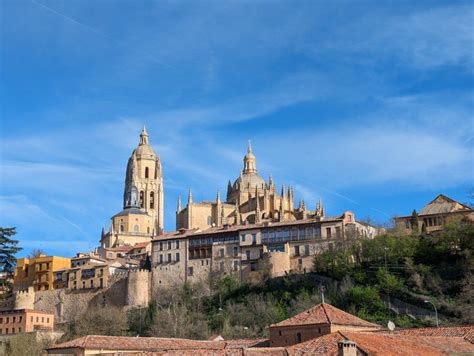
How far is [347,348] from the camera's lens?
100ft

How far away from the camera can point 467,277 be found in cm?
5831

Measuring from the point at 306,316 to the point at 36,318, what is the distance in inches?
1700

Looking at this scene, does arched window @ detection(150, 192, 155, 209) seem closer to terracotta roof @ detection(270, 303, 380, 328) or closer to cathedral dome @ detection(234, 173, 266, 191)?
cathedral dome @ detection(234, 173, 266, 191)

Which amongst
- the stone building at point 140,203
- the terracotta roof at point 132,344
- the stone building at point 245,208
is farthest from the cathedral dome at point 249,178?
the terracotta roof at point 132,344

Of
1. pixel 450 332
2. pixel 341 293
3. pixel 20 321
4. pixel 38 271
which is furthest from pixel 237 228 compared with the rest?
pixel 450 332

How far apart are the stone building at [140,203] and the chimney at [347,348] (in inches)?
3168

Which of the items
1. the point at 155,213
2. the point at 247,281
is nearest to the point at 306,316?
the point at 247,281

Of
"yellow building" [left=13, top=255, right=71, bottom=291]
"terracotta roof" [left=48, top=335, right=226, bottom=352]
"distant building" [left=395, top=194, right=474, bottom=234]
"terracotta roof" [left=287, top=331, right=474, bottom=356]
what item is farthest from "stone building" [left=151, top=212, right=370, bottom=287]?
"terracotta roof" [left=287, top=331, right=474, bottom=356]

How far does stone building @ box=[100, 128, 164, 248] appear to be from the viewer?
112 meters

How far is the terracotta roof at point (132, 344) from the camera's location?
39.4 meters

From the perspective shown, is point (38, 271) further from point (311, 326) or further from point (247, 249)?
point (311, 326)

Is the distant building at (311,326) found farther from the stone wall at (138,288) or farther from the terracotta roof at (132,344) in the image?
the stone wall at (138,288)

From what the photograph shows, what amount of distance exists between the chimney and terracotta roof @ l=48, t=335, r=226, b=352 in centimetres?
1011

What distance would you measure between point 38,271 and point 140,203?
35.9 meters
